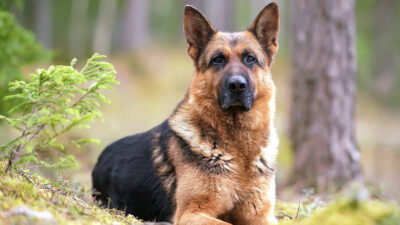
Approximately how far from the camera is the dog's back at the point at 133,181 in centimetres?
475

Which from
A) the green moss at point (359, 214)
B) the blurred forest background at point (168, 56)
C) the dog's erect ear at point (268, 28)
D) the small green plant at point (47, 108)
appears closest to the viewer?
the green moss at point (359, 214)

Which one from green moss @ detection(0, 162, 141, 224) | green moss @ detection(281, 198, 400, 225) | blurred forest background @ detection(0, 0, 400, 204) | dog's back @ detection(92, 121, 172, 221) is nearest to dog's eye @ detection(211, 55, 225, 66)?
dog's back @ detection(92, 121, 172, 221)

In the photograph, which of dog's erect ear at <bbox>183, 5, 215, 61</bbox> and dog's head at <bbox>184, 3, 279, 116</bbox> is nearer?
dog's head at <bbox>184, 3, 279, 116</bbox>

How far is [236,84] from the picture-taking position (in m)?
4.54

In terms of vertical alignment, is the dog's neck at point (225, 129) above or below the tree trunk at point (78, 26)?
below

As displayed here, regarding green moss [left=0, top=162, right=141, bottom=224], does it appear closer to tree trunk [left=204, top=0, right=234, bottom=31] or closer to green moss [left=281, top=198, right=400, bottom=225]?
green moss [left=281, top=198, right=400, bottom=225]

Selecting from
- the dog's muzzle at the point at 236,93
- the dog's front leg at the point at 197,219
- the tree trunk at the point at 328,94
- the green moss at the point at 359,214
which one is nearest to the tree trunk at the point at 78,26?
the tree trunk at the point at 328,94

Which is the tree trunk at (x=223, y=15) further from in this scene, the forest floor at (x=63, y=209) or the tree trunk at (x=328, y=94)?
the forest floor at (x=63, y=209)

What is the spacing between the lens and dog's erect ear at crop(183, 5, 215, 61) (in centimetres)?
511

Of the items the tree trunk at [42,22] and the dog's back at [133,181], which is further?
the tree trunk at [42,22]

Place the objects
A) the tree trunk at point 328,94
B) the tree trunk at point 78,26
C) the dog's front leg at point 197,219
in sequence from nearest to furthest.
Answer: the dog's front leg at point 197,219
the tree trunk at point 328,94
the tree trunk at point 78,26

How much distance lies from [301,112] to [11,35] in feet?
17.8

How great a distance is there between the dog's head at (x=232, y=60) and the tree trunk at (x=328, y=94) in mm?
3163

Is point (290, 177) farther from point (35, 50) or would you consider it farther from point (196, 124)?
point (35, 50)
